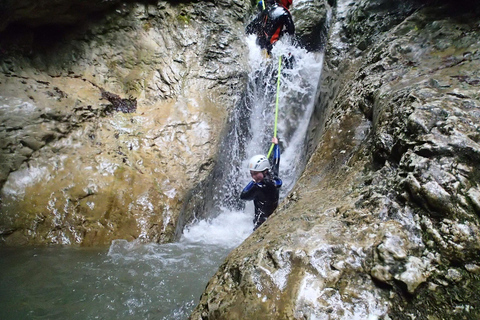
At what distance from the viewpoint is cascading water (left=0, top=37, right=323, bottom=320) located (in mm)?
2607

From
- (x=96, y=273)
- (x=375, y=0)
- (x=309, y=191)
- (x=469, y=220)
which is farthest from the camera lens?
(x=375, y=0)

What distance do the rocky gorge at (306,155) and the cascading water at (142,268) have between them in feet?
1.29

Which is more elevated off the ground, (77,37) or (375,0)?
(375,0)

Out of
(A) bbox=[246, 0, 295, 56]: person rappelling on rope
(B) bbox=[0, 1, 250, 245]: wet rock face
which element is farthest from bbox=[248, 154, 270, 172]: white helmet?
(A) bbox=[246, 0, 295, 56]: person rappelling on rope

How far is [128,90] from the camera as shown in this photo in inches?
211

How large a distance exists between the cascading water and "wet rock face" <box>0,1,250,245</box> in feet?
1.24

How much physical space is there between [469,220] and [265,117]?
5.47m

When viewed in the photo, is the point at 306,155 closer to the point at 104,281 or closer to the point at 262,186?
the point at 262,186

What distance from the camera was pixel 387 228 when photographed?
5.33 ft

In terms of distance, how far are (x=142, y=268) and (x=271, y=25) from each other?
646 centimetres

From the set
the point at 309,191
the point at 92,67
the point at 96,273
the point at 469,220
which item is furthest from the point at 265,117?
the point at 469,220

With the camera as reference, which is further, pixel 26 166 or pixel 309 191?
pixel 26 166

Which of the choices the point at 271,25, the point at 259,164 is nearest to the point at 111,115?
the point at 259,164

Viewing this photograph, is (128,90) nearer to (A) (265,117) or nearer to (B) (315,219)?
(A) (265,117)
